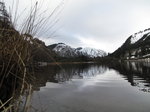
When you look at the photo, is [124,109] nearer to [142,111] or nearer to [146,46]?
[142,111]

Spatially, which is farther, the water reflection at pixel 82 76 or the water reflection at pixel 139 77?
the water reflection at pixel 139 77

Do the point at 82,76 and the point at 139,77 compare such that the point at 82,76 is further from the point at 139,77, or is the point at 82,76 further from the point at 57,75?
the point at 139,77

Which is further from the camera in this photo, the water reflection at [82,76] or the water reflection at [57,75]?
the water reflection at [82,76]

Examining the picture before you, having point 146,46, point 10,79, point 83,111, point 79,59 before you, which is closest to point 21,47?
point 10,79

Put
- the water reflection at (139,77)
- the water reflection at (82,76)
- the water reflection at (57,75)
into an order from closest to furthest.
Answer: the water reflection at (57,75)
the water reflection at (82,76)
the water reflection at (139,77)

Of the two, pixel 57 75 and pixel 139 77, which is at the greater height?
pixel 57 75

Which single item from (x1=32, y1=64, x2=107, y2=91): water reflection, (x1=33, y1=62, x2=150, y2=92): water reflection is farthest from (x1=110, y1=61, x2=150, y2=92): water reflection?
(x1=32, y1=64, x2=107, y2=91): water reflection

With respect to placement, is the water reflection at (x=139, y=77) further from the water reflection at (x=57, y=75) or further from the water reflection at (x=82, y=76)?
the water reflection at (x=57, y=75)

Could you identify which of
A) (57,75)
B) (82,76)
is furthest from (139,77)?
(57,75)

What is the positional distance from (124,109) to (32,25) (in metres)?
6.33

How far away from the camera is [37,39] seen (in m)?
2.70

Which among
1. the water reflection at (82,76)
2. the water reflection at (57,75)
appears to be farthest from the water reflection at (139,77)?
the water reflection at (57,75)

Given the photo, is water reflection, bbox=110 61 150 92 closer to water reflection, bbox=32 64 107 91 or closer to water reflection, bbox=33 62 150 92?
water reflection, bbox=33 62 150 92

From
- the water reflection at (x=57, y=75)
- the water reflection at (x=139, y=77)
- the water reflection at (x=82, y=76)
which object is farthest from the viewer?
the water reflection at (x=139, y=77)
